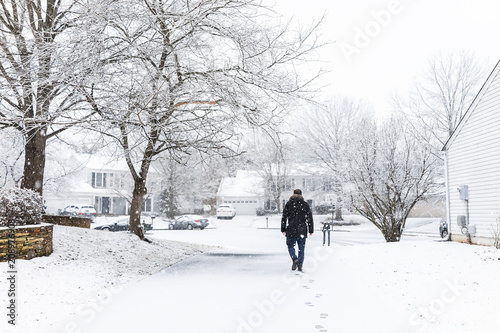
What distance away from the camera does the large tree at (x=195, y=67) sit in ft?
23.8

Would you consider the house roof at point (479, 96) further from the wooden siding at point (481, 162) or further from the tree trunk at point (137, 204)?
the tree trunk at point (137, 204)

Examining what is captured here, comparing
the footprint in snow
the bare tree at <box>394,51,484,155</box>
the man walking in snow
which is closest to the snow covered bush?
the man walking in snow

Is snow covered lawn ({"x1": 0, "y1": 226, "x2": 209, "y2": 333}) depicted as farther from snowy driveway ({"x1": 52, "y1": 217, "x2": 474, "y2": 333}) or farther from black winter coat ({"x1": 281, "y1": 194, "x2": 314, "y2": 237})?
black winter coat ({"x1": 281, "y1": 194, "x2": 314, "y2": 237})

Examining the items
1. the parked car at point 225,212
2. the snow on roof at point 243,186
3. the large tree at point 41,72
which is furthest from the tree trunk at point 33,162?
the snow on roof at point 243,186

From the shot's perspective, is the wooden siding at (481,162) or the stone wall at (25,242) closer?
the stone wall at (25,242)

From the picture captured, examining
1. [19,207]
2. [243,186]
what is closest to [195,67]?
[19,207]

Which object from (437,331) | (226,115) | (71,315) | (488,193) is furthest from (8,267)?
(488,193)

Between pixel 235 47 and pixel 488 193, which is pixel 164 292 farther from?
pixel 488 193

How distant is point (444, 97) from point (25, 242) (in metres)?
29.3

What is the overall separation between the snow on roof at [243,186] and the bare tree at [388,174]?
32.1 meters

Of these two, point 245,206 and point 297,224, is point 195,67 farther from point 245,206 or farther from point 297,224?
point 245,206

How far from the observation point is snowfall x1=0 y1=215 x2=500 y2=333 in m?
4.99

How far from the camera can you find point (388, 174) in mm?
16484

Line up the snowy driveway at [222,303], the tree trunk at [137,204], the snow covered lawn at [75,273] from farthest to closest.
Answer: the tree trunk at [137,204], the snow covered lawn at [75,273], the snowy driveway at [222,303]
